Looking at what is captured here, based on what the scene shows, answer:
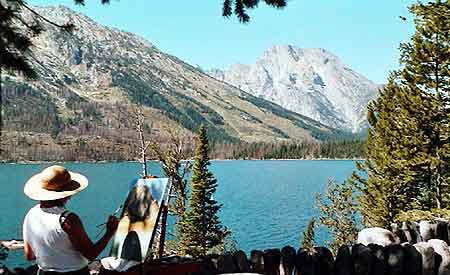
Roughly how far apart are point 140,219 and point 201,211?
36.5m

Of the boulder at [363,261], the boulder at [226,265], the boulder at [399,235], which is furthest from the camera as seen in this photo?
the boulder at [399,235]

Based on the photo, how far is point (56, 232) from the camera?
510 cm

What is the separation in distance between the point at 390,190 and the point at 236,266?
2499cm

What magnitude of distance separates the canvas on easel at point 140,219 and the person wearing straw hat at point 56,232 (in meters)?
1.32

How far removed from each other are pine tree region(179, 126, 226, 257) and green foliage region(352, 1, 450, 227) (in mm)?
15870

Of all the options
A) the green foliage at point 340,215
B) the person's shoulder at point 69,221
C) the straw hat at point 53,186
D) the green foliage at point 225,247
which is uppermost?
the straw hat at point 53,186

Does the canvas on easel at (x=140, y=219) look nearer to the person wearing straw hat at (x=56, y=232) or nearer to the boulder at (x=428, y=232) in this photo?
the person wearing straw hat at (x=56, y=232)

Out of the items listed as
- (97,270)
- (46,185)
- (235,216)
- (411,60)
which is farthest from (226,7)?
(235,216)

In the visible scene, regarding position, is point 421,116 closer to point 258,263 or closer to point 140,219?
point 258,263

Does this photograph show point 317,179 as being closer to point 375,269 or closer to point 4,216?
point 4,216

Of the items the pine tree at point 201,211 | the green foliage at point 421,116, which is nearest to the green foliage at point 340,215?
the pine tree at point 201,211

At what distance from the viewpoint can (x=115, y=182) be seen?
11219cm

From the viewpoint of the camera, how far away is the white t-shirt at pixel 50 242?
511 centimetres

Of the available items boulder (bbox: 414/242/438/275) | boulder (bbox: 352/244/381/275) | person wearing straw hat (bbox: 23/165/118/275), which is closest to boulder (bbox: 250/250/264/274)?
boulder (bbox: 352/244/381/275)
